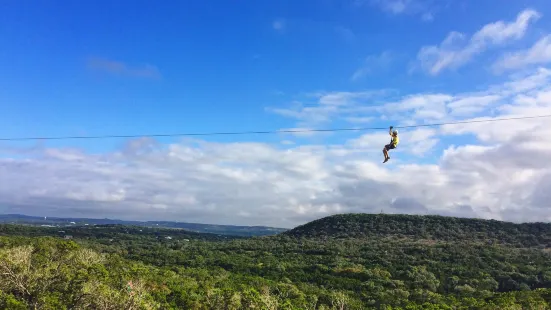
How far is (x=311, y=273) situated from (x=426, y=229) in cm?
7546

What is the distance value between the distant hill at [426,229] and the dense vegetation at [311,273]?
0.45m

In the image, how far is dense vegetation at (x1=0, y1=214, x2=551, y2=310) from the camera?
28.6m

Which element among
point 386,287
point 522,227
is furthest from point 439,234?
point 386,287

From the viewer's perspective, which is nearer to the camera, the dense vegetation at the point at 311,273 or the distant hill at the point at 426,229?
the dense vegetation at the point at 311,273

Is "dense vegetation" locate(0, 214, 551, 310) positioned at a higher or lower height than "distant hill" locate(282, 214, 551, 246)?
lower

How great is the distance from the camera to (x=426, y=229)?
138 m

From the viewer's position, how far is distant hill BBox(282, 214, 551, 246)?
120 meters

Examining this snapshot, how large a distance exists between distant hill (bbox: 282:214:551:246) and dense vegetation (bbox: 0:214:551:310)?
0.45 meters

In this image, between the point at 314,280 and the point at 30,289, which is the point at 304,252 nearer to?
the point at 314,280

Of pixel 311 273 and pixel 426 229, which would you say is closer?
pixel 311 273

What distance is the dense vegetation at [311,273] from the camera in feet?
93.8

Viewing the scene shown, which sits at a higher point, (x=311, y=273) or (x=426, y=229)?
(x=426, y=229)

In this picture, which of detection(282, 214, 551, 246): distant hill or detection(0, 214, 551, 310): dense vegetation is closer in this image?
detection(0, 214, 551, 310): dense vegetation

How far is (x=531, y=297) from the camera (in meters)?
42.0
